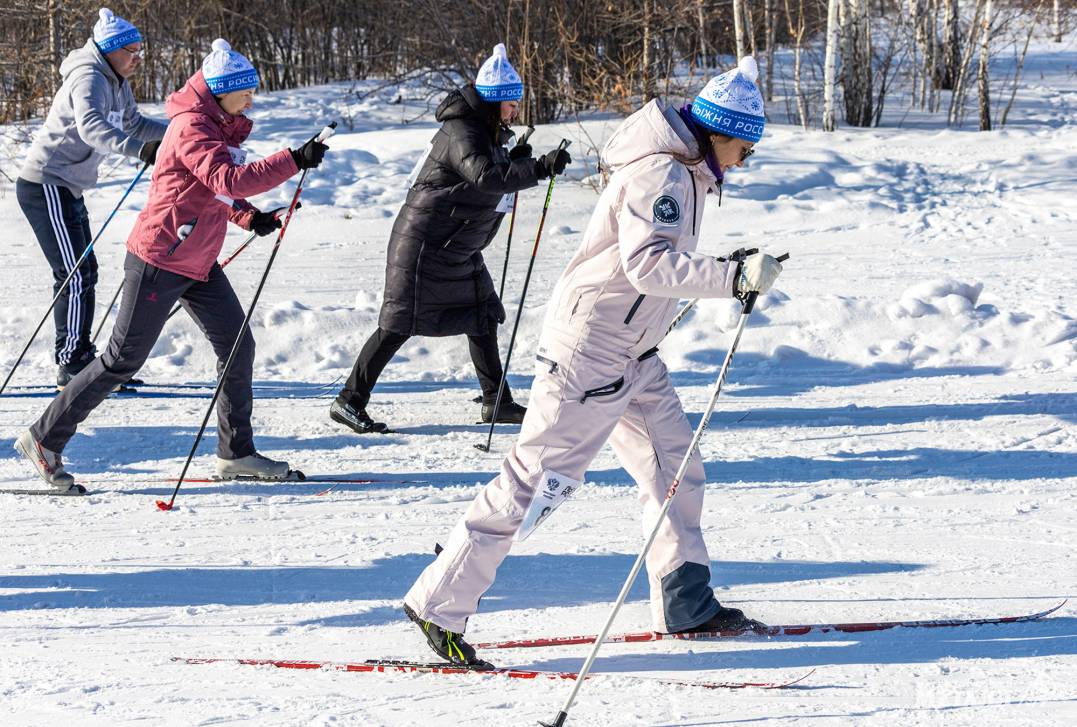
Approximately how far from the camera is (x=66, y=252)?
21.2 feet

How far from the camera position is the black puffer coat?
550 cm

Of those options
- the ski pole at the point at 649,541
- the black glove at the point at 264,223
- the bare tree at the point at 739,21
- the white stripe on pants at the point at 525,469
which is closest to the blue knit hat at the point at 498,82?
the black glove at the point at 264,223

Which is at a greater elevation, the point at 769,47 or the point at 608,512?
the point at 769,47

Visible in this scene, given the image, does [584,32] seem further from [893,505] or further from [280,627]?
[280,627]

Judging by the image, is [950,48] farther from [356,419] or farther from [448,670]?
[448,670]

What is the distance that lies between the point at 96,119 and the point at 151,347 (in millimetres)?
1500

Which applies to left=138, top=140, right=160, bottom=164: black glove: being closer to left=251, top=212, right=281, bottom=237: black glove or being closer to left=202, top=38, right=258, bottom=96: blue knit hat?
left=251, top=212, right=281, bottom=237: black glove

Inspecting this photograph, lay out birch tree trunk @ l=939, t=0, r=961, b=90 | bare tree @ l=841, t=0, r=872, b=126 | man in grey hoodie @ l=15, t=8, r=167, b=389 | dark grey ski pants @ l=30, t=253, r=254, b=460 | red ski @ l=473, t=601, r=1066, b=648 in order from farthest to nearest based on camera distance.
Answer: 1. birch tree trunk @ l=939, t=0, r=961, b=90
2. bare tree @ l=841, t=0, r=872, b=126
3. man in grey hoodie @ l=15, t=8, r=167, b=389
4. dark grey ski pants @ l=30, t=253, r=254, b=460
5. red ski @ l=473, t=601, r=1066, b=648

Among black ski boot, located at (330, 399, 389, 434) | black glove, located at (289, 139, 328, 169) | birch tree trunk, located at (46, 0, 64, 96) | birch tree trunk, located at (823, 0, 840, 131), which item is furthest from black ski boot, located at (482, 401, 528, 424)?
birch tree trunk, located at (46, 0, 64, 96)

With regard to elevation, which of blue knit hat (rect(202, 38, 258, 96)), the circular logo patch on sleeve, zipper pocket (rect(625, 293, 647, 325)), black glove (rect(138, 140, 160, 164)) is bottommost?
zipper pocket (rect(625, 293, 647, 325))

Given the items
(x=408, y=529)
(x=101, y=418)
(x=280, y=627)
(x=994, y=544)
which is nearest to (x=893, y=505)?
(x=994, y=544)

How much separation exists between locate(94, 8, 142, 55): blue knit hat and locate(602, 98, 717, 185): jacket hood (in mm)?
3489

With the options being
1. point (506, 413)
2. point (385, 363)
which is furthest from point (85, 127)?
point (506, 413)

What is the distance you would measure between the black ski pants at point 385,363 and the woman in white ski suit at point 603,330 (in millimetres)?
2587
